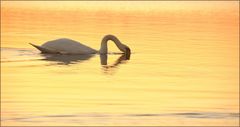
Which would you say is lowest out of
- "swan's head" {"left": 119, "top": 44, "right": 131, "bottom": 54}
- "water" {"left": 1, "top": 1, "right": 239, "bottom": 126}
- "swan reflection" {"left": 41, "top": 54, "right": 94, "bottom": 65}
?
"water" {"left": 1, "top": 1, "right": 239, "bottom": 126}

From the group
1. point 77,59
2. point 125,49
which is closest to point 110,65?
point 77,59

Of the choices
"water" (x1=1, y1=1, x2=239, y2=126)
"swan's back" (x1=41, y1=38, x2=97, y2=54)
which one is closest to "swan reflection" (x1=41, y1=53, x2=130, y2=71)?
"water" (x1=1, y1=1, x2=239, y2=126)

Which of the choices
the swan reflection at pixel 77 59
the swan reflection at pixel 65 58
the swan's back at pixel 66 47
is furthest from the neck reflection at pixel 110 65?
the swan's back at pixel 66 47

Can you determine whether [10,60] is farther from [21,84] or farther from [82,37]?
[82,37]

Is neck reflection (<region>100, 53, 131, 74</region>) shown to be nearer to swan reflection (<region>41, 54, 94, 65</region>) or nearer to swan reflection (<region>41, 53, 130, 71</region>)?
swan reflection (<region>41, 53, 130, 71</region>)

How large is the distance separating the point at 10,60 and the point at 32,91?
6663mm

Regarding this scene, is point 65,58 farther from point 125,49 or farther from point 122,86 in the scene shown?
point 122,86

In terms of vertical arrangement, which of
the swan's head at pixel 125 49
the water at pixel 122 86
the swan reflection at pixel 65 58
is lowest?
the water at pixel 122 86

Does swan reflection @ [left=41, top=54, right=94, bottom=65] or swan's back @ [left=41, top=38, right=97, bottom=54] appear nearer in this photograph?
swan reflection @ [left=41, top=54, right=94, bottom=65]

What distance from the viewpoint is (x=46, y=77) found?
21391 mm

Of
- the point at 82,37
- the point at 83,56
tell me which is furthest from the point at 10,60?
the point at 82,37

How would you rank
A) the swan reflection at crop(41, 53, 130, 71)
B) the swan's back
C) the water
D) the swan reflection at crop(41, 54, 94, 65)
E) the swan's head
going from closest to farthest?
the water, the swan reflection at crop(41, 53, 130, 71), the swan reflection at crop(41, 54, 94, 65), the swan's back, the swan's head

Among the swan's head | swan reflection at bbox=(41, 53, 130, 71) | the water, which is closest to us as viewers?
the water

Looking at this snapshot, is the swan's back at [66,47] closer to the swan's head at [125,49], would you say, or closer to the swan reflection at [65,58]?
the swan reflection at [65,58]
